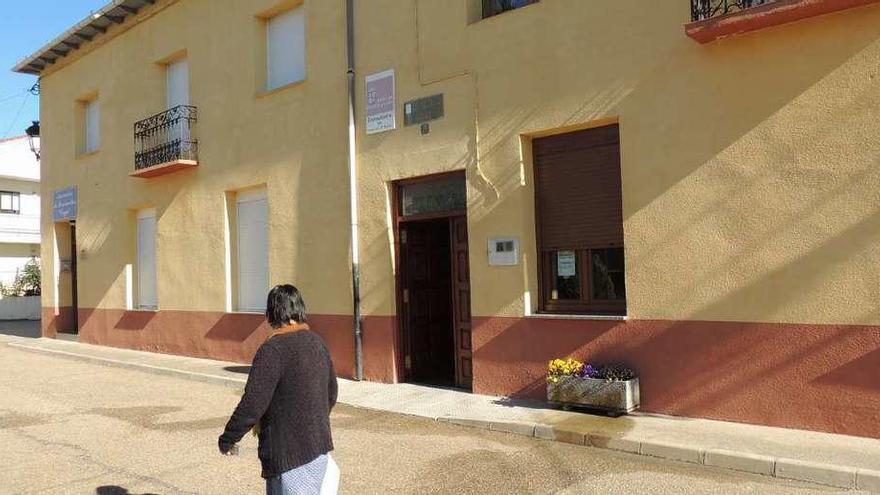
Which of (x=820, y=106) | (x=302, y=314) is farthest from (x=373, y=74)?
(x=302, y=314)

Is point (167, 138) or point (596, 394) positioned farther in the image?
point (167, 138)

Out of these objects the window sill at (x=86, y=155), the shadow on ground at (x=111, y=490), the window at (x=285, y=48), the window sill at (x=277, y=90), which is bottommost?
the shadow on ground at (x=111, y=490)

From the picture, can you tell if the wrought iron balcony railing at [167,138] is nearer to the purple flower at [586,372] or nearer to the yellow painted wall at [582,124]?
the yellow painted wall at [582,124]

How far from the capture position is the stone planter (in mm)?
7184

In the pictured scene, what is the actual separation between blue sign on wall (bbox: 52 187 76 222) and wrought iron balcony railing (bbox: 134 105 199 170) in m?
3.59

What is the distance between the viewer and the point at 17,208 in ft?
104

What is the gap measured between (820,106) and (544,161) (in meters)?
2.99

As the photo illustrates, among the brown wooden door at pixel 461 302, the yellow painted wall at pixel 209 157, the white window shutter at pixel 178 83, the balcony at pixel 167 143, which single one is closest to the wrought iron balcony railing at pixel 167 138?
the balcony at pixel 167 143

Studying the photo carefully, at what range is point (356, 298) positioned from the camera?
10141 millimetres

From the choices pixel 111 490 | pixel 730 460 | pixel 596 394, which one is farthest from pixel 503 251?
pixel 111 490

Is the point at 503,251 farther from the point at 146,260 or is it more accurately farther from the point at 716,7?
the point at 146,260

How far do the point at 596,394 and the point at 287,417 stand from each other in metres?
4.58

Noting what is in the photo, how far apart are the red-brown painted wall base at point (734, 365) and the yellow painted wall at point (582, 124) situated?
0.17 meters

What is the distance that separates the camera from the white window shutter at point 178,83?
1390 cm
